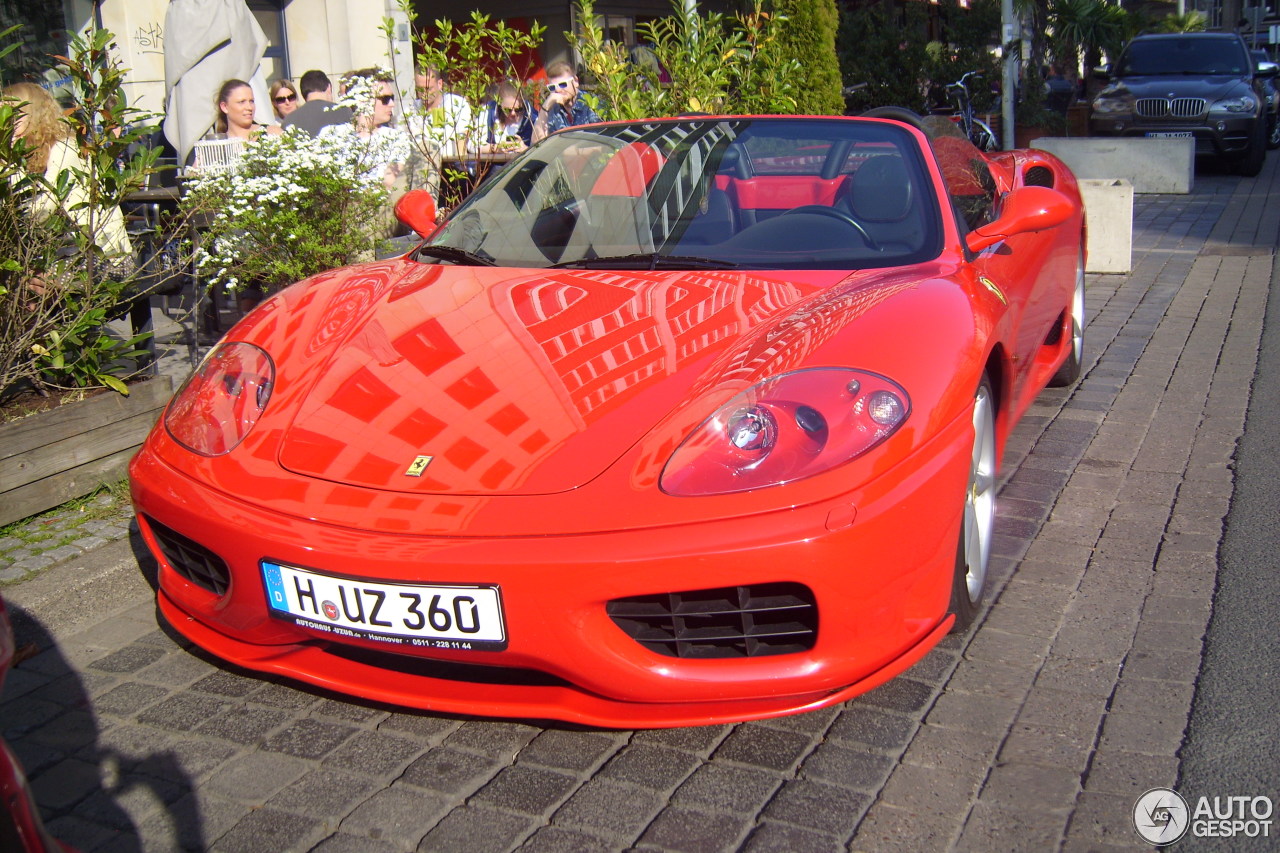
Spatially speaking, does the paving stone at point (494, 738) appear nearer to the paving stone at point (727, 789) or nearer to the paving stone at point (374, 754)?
the paving stone at point (374, 754)

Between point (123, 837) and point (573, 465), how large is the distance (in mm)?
1125

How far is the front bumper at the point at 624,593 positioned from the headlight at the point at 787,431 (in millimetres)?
100

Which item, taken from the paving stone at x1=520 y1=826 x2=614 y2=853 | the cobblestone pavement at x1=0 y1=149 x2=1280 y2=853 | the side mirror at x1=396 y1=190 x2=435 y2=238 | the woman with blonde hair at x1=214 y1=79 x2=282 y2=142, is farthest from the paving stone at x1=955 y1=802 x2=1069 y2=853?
the woman with blonde hair at x1=214 y1=79 x2=282 y2=142

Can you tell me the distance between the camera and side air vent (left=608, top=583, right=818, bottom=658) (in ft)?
7.22

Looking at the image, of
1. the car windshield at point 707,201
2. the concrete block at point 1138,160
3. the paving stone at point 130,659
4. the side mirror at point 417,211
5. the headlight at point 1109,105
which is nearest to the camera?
the paving stone at point 130,659

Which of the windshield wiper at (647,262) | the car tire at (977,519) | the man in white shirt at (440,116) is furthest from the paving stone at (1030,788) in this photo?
the man in white shirt at (440,116)

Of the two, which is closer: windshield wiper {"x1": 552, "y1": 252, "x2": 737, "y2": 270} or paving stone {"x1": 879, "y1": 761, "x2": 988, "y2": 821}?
paving stone {"x1": 879, "y1": 761, "x2": 988, "y2": 821}

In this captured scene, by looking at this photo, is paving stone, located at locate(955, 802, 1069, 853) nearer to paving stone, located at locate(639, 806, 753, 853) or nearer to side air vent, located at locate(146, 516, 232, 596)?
paving stone, located at locate(639, 806, 753, 853)

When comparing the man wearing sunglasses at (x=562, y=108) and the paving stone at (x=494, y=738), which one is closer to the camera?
the paving stone at (x=494, y=738)

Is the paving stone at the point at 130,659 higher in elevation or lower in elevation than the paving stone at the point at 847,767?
higher

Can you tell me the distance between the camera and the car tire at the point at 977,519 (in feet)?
8.79

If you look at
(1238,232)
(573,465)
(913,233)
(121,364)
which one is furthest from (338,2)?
(573,465)

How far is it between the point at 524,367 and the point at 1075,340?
333 centimetres

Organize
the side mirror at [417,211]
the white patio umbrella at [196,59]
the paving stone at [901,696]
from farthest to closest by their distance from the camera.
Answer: the white patio umbrella at [196,59], the side mirror at [417,211], the paving stone at [901,696]
